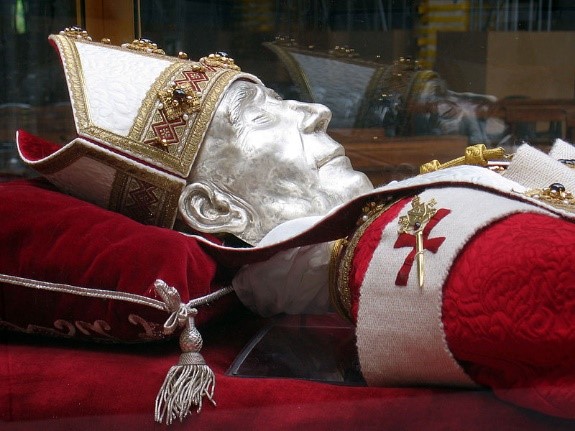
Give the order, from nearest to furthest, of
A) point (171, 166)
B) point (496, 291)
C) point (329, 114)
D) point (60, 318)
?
point (496, 291)
point (60, 318)
point (171, 166)
point (329, 114)

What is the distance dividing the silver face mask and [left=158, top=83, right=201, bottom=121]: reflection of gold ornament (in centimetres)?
3

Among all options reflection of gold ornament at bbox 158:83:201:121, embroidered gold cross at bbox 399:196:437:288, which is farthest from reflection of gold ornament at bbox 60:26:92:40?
embroidered gold cross at bbox 399:196:437:288

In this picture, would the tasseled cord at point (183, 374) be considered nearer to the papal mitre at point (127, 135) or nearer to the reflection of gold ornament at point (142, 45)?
the papal mitre at point (127, 135)

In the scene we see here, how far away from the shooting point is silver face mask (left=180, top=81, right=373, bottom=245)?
118cm

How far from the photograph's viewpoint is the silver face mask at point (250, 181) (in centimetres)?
118

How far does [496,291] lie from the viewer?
0.82 meters

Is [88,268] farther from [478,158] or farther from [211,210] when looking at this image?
[478,158]

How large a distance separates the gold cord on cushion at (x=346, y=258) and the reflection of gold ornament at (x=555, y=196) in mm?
147

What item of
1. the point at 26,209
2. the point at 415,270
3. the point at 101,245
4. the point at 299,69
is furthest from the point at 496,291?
the point at 299,69

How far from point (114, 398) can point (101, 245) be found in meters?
0.18

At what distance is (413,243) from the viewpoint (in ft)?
2.96

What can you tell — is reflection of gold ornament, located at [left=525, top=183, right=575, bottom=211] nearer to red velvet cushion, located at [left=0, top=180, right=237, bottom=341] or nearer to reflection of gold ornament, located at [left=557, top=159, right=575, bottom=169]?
reflection of gold ornament, located at [left=557, top=159, right=575, bottom=169]

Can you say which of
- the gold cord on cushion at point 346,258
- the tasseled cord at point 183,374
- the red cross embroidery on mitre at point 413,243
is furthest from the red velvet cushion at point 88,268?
the red cross embroidery on mitre at point 413,243

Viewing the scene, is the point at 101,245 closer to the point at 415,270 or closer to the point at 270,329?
the point at 270,329
